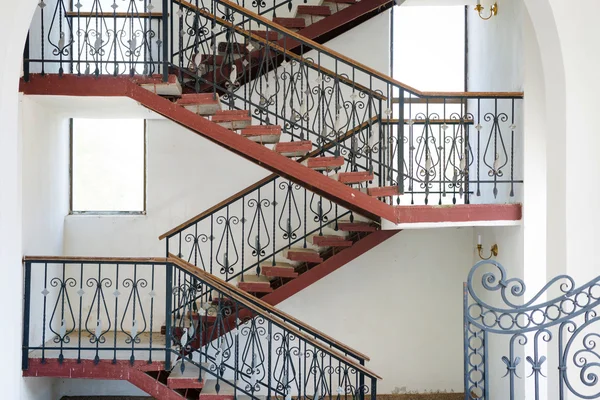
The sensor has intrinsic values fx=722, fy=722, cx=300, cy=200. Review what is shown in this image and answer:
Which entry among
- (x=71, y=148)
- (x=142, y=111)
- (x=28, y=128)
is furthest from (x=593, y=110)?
(x=71, y=148)

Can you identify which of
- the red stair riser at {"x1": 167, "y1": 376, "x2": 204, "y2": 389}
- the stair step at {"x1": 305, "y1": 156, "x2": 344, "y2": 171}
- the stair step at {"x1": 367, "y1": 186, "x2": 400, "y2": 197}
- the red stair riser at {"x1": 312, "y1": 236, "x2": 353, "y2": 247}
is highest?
the stair step at {"x1": 305, "y1": 156, "x2": 344, "y2": 171}

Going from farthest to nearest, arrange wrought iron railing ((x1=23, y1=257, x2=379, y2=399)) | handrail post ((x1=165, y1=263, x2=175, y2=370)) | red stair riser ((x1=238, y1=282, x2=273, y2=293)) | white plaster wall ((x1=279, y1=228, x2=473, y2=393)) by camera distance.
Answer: white plaster wall ((x1=279, y1=228, x2=473, y2=393)), red stair riser ((x1=238, y1=282, x2=273, y2=293)), handrail post ((x1=165, y1=263, x2=175, y2=370)), wrought iron railing ((x1=23, y1=257, x2=379, y2=399))

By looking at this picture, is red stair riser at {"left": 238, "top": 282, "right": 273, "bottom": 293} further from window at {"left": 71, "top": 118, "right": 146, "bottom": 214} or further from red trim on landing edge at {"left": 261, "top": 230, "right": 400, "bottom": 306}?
window at {"left": 71, "top": 118, "right": 146, "bottom": 214}

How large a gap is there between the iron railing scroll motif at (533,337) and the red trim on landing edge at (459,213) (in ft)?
1.60

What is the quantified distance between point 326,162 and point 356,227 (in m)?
1.73

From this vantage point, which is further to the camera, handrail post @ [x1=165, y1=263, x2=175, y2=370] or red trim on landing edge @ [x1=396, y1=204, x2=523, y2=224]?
red trim on landing edge @ [x1=396, y1=204, x2=523, y2=224]

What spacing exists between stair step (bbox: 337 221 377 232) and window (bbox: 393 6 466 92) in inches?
98.1

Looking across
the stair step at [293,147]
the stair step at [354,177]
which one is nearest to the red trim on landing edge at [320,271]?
the stair step at [354,177]

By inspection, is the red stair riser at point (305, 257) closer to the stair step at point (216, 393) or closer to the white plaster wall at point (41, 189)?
the stair step at point (216, 393)

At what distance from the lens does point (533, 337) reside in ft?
22.2

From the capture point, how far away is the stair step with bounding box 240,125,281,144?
6582 millimetres

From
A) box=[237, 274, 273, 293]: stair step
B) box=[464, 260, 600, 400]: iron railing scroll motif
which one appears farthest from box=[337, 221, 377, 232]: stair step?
box=[464, 260, 600, 400]: iron railing scroll motif

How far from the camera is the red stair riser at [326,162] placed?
259 inches

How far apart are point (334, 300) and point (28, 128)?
4.20m
